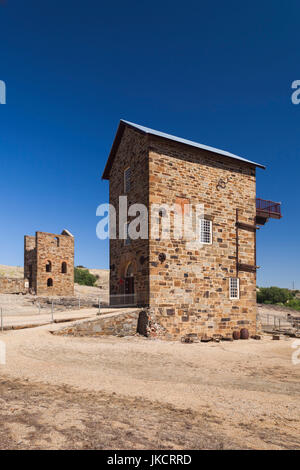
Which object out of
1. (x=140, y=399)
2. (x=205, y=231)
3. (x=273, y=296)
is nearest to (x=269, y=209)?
(x=205, y=231)

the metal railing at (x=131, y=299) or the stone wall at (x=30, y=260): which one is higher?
the stone wall at (x=30, y=260)

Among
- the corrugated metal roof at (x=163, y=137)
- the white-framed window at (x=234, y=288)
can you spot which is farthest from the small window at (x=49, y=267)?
the white-framed window at (x=234, y=288)

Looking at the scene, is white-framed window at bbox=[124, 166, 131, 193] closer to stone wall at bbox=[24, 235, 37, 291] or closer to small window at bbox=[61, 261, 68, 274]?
stone wall at bbox=[24, 235, 37, 291]

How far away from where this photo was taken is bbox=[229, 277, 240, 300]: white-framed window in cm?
1940

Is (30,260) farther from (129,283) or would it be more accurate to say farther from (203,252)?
(203,252)

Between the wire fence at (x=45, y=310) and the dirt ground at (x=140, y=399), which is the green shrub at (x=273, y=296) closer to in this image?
the wire fence at (x=45, y=310)

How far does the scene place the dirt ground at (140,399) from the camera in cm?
455

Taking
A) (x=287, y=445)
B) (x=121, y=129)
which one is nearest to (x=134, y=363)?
(x=287, y=445)

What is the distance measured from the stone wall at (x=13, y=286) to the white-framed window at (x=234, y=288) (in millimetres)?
22899

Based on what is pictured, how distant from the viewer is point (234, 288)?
19625 millimetres

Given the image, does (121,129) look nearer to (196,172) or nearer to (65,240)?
(196,172)

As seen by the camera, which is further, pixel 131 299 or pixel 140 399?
pixel 131 299

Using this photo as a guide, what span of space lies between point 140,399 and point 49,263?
31.1 metres

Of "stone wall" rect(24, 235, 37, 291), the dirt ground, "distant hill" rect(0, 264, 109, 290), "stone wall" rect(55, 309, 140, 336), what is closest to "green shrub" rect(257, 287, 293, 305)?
"distant hill" rect(0, 264, 109, 290)
